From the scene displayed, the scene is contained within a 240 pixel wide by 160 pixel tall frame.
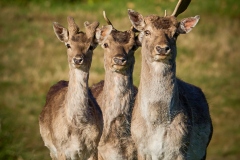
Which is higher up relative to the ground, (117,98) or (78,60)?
(78,60)

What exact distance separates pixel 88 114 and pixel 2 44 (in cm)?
1463

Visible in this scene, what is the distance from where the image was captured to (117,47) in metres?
12.3

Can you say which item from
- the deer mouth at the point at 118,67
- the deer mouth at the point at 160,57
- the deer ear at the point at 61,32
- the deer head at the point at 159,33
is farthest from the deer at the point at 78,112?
the deer mouth at the point at 160,57

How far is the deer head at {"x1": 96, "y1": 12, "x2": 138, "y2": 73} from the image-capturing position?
39.6 feet

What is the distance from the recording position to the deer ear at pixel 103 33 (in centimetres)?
1224

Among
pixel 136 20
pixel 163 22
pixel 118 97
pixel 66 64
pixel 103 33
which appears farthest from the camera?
pixel 66 64

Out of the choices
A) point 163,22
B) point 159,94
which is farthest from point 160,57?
point 163,22

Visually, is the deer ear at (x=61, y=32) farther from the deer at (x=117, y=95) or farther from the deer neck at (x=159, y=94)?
the deer neck at (x=159, y=94)

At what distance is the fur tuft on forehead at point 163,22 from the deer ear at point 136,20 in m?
0.15

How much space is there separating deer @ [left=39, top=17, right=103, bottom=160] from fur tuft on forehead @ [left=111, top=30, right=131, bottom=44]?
310 millimetres

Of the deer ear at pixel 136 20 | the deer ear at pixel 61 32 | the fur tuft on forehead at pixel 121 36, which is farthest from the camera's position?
the deer ear at pixel 61 32

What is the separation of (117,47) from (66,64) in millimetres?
11740

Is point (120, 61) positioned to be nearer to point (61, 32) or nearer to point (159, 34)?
point (159, 34)

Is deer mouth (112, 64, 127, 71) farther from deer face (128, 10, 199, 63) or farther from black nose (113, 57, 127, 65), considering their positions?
deer face (128, 10, 199, 63)
